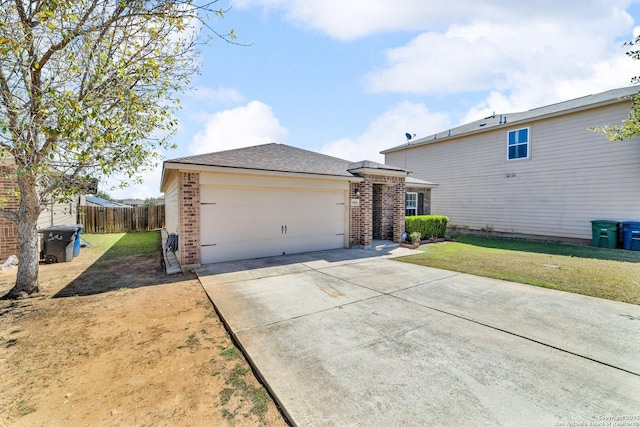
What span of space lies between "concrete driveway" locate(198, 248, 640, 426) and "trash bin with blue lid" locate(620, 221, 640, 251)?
27.5 feet

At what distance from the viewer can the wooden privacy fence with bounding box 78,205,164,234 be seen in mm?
16359

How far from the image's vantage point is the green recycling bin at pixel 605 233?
1030cm

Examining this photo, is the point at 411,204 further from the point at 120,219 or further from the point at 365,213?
the point at 120,219

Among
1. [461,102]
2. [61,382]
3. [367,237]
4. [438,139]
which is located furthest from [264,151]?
[438,139]

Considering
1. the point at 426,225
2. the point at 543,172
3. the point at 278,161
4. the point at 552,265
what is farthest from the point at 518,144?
the point at 278,161

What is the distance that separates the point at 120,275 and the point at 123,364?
15.3ft

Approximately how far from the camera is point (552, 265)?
302 inches

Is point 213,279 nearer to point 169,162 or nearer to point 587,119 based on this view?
point 169,162

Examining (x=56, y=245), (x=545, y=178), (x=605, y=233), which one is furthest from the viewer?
(x=545, y=178)

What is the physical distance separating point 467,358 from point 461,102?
12680 mm

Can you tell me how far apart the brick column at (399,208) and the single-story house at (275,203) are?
0.04 meters

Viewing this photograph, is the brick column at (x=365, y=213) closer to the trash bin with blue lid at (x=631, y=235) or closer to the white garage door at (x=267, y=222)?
the white garage door at (x=267, y=222)

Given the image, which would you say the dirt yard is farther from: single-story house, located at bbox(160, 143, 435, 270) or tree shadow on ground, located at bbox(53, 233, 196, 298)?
single-story house, located at bbox(160, 143, 435, 270)

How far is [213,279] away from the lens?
6074 millimetres
